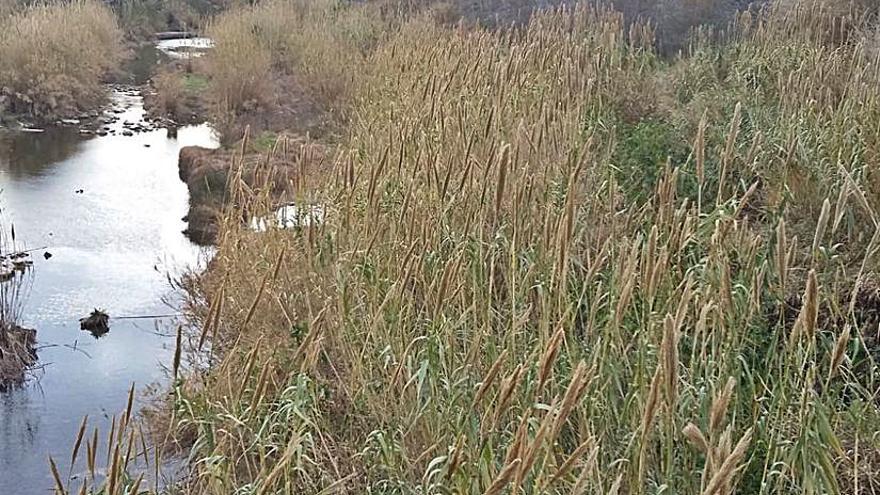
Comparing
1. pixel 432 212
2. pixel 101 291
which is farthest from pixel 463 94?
pixel 101 291

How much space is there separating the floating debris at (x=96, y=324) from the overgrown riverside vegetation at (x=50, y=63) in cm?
679

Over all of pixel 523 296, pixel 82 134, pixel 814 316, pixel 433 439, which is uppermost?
pixel 814 316

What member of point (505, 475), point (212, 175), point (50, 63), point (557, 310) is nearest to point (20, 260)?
point (212, 175)

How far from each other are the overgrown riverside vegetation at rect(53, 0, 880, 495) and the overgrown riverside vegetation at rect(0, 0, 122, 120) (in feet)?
25.1

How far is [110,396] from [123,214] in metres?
3.27

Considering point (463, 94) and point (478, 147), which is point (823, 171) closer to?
point (478, 147)

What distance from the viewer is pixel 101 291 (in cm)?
601

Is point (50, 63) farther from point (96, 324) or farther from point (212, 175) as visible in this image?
point (96, 324)

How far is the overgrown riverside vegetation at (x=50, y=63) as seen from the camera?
11562 millimetres

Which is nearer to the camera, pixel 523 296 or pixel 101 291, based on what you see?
pixel 523 296

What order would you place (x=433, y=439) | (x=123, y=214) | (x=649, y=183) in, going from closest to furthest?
(x=433, y=439), (x=649, y=183), (x=123, y=214)

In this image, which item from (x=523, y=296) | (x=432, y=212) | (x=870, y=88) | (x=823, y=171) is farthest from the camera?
(x=870, y=88)

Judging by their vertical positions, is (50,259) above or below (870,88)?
below

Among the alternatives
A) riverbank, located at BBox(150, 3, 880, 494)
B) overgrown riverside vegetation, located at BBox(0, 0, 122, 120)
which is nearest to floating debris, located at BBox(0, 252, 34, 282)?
riverbank, located at BBox(150, 3, 880, 494)
